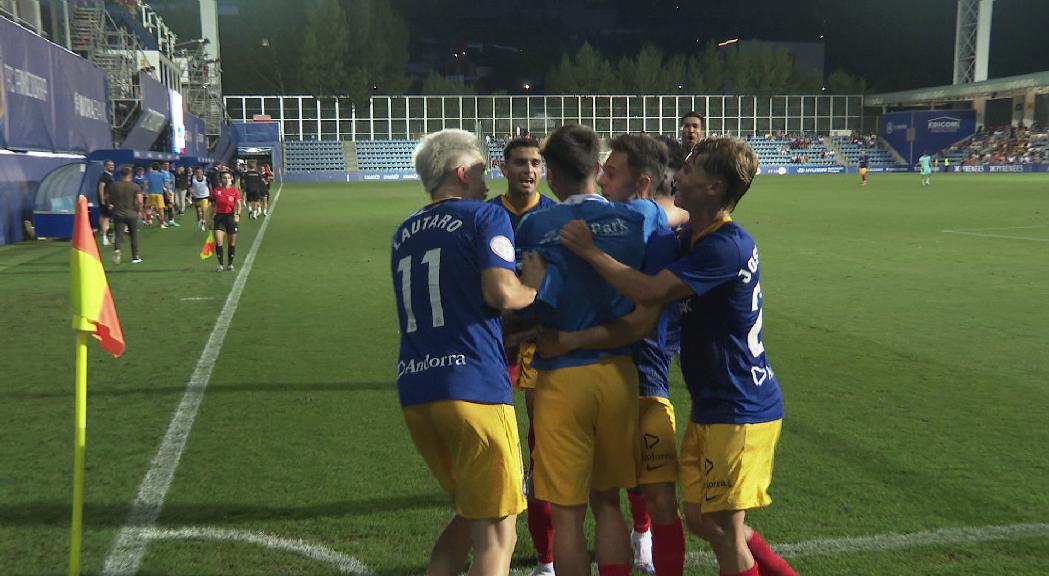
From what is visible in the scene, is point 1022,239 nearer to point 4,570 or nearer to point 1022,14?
point 4,570

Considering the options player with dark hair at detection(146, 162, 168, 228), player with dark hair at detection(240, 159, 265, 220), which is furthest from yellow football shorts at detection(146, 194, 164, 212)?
player with dark hair at detection(240, 159, 265, 220)

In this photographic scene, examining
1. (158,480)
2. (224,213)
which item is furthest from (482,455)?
(224,213)

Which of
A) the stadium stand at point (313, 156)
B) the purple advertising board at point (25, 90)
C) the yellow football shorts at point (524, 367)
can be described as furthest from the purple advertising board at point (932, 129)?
the yellow football shorts at point (524, 367)

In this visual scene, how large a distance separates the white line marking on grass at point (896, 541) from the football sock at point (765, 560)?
0.69 meters

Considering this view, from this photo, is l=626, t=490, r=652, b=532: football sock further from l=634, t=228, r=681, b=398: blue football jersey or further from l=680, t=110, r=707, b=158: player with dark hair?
l=680, t=110, r=707, b=158: player with dark hair

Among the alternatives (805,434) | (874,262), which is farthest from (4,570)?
(874,262)

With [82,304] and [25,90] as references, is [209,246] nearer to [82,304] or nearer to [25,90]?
[25,90]

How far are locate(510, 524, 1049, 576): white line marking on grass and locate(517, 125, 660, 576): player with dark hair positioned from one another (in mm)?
1025

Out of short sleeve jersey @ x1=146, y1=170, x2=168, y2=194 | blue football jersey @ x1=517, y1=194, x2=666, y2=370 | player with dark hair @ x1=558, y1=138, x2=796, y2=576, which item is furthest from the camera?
short sleeve jersey @ x1=146, y1=170, x2=168, y2=194

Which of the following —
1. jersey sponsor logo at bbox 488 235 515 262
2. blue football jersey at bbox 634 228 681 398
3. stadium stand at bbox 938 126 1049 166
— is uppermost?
stadium stand at bbox 938 126 1049 166

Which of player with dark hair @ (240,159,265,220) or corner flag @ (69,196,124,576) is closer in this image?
corner flag @ (69,196,124,576)

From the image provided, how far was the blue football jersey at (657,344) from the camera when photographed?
3275 millimetres

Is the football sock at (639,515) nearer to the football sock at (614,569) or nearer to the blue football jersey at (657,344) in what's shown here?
the blue football jersey at (657,344)

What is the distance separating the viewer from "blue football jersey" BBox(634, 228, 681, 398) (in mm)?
3275
